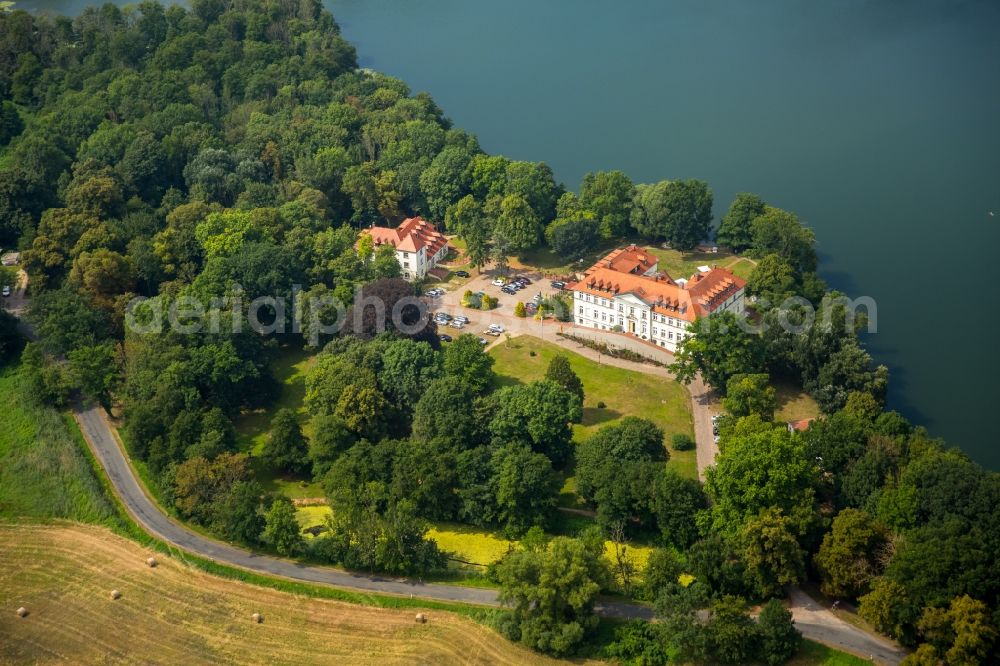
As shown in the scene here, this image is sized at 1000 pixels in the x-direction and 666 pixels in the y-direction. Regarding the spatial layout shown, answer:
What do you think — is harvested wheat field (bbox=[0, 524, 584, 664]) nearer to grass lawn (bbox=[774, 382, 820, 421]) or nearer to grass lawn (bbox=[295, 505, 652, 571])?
grass lawn (bbox=[295, 505, 652, 571])

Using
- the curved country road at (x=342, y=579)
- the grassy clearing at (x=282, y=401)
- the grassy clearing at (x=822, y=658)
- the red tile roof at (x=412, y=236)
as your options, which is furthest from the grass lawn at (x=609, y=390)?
the grassy clearing at (x=822, y=658)

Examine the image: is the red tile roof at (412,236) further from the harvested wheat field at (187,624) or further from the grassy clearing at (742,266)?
the harvested wheat field at (187,624)

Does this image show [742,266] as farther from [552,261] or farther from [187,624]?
[187,624]

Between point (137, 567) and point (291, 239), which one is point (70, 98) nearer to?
point (291, 239)

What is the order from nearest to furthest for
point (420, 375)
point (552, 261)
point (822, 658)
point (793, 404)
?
point (822, 658) → point (420, 375) → point (793, 404) → point (552, 261)

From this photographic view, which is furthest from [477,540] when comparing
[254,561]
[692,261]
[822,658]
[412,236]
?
[692,261]
